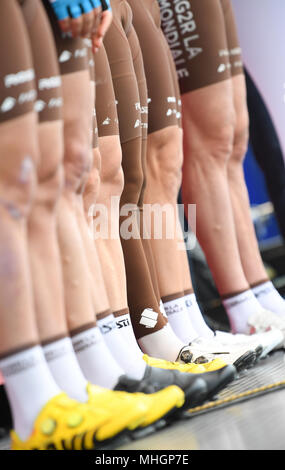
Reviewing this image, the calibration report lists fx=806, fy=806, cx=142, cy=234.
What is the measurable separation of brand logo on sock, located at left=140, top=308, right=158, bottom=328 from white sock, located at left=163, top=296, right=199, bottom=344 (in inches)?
9.9

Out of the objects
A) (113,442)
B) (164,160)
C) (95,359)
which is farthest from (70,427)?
(164,160)

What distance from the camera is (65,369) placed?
1.71 m

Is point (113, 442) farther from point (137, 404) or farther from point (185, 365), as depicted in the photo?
point (185, 365)

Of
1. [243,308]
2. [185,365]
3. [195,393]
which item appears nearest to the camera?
[195,393]

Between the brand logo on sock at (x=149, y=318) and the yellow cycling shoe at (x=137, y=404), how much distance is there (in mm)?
543

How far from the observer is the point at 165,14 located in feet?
9.48

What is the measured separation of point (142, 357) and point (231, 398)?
0.81 feet

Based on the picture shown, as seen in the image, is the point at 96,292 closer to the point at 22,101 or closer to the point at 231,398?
the point at 231,398

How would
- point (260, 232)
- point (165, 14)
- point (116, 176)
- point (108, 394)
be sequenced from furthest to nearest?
point (260, 232)
point (165, 14)
point (116, 176)
point (108, 394)

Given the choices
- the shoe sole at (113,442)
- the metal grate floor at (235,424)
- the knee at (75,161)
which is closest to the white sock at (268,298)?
the metal grate floor at (235,424)

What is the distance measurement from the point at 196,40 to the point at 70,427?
5.62 feet

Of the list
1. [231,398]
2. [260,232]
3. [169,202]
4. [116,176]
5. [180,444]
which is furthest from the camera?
[260,232]

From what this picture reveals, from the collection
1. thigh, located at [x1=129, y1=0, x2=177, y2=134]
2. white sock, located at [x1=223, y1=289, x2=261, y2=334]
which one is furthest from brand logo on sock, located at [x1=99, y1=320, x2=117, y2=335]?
white sock, located at [x1=223, y1=289, x2=261, y2=334]
